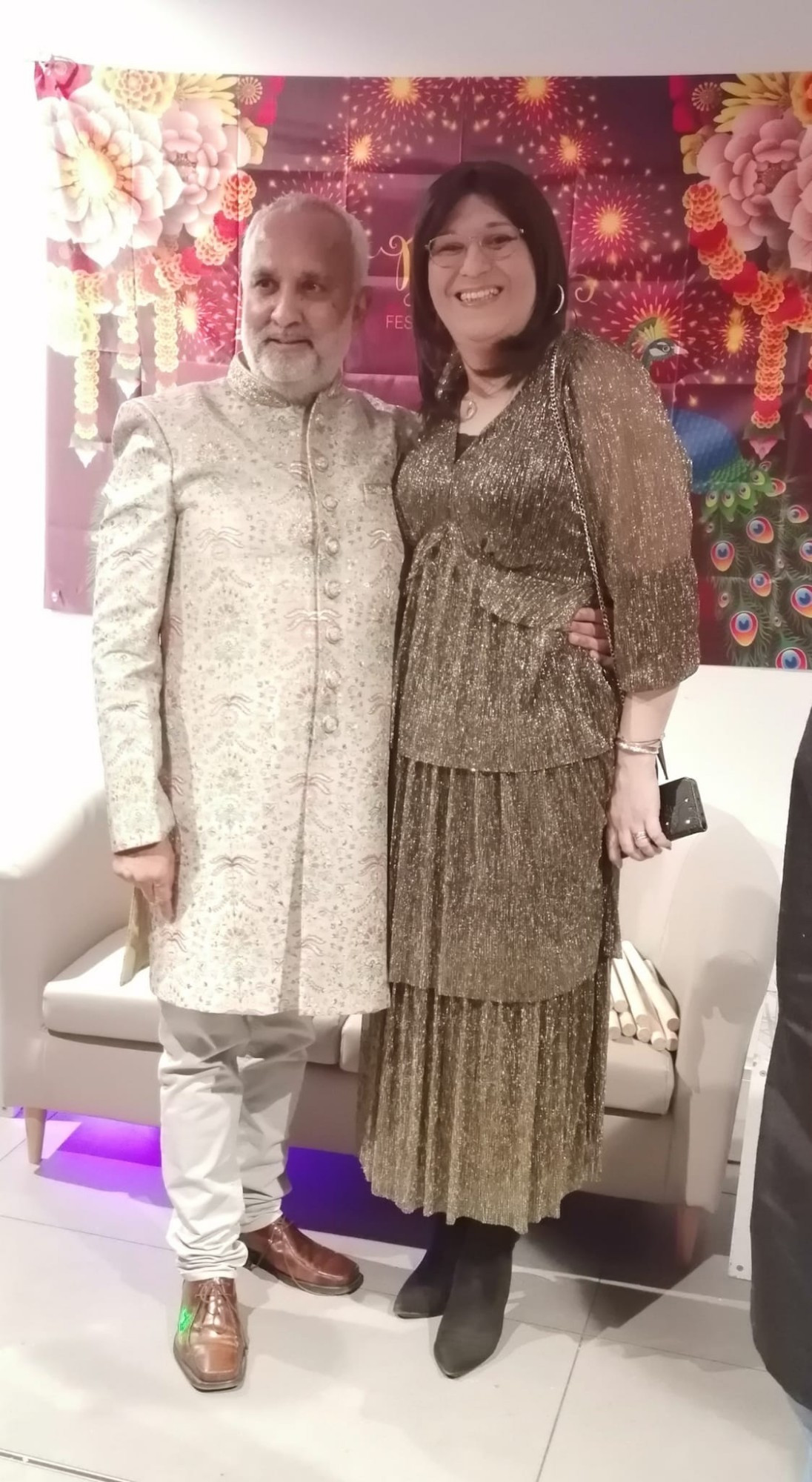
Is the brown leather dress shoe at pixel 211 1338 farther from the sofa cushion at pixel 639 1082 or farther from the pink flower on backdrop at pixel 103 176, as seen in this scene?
the pink flower on backdrop at pixel 103 176

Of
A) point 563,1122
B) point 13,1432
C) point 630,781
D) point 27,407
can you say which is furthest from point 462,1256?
point 27,407

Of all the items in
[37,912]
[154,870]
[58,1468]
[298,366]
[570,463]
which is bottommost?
[58,1468]

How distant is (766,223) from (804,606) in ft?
1.83

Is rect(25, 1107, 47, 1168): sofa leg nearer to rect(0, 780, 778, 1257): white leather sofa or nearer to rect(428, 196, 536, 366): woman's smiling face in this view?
rect(0, 780, 778, 1257): white leather sofa

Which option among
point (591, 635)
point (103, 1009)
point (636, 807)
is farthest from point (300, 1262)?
point (591, 635)

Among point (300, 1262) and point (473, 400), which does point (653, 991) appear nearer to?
point (300, 1262)

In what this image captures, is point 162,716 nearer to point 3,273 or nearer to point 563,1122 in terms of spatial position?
point 563,1122

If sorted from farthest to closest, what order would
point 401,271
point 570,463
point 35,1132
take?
point 35,1132, point 401,271, point 570,463

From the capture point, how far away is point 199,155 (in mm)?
1769

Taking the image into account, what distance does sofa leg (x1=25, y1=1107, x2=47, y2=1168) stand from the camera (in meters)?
2.10

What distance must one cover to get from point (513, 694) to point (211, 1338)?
94 centimetres

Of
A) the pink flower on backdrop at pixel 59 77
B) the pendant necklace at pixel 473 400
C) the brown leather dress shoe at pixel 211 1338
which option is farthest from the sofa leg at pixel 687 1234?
the pink flower on backdrop at pixel 59 77

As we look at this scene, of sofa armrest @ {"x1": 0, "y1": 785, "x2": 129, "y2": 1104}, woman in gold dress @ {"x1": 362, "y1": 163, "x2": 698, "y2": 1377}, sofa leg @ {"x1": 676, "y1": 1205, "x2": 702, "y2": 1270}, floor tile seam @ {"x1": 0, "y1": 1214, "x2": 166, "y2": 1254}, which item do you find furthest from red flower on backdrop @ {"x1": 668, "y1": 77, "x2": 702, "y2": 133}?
floor tile seam @ {"x1": 0, "y1": 1214, "x2": 166, "y2": 1254}

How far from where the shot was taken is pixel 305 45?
1.71 meters
